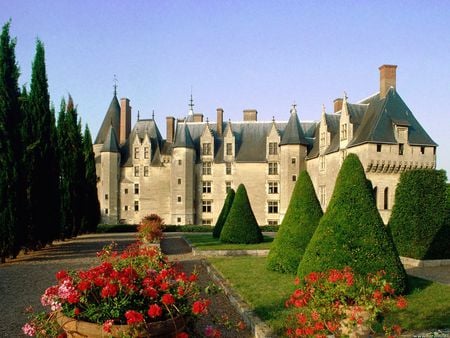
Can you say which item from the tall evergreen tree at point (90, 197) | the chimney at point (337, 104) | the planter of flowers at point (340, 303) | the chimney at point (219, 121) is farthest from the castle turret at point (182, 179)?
the planter of flowers at point (340, 303)

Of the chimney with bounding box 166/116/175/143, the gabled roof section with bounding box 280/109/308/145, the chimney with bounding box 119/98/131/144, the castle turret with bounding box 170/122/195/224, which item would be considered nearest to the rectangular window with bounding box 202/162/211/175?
the castle turret with bounding box 170/122/195/224

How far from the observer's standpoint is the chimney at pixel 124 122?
39219 mm

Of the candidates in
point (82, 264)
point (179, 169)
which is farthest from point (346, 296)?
point (179, 169)

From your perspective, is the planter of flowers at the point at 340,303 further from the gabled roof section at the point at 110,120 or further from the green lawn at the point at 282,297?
the gabled roof section at the point at 110,120

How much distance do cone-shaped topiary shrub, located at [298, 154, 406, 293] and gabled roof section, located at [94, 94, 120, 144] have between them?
33.8 m

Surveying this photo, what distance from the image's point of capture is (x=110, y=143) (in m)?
36.7

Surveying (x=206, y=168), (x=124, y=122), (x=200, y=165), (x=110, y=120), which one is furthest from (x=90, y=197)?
(x=110, y=120)

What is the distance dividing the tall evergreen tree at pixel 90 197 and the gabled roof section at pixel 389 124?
678 inches

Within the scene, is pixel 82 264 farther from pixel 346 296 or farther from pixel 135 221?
pixel 135 221

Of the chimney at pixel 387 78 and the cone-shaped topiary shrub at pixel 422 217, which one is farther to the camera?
the chimney at pixel 387 78

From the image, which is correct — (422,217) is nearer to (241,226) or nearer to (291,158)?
(241,226)

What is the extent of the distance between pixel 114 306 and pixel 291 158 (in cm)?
3120

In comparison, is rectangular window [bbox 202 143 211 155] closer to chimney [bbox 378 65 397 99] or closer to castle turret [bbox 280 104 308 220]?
castle turret [bbox 280 104 308 220]

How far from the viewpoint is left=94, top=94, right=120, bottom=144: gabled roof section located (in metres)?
40.2
